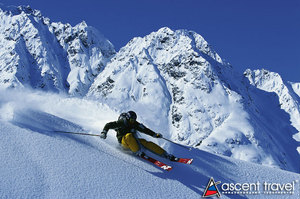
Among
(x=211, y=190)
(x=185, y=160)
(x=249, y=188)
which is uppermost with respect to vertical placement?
(x=185, y=160)

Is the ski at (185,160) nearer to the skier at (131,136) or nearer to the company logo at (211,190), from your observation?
the skier at (131,136)

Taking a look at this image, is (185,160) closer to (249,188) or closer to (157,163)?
(157,163)

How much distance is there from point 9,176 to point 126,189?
2356 mm

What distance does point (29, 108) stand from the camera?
10.1 meters

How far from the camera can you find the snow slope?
22.9 ft

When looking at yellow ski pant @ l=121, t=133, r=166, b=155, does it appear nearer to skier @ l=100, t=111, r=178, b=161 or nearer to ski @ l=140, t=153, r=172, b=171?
skier @ l=100, t=111, r=178, b=161

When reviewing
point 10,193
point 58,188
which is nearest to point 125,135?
point 58,188

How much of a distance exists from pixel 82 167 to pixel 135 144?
1.96 metres

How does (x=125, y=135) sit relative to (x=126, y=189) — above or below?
above

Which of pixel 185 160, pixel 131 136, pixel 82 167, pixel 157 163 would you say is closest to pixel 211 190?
pixel 185 160

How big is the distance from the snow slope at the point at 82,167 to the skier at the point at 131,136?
0.75 feet

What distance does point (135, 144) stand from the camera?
945 centimetres

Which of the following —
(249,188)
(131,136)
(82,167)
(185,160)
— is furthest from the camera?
(131,136)

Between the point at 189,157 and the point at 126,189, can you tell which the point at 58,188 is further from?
the point at 189,157
